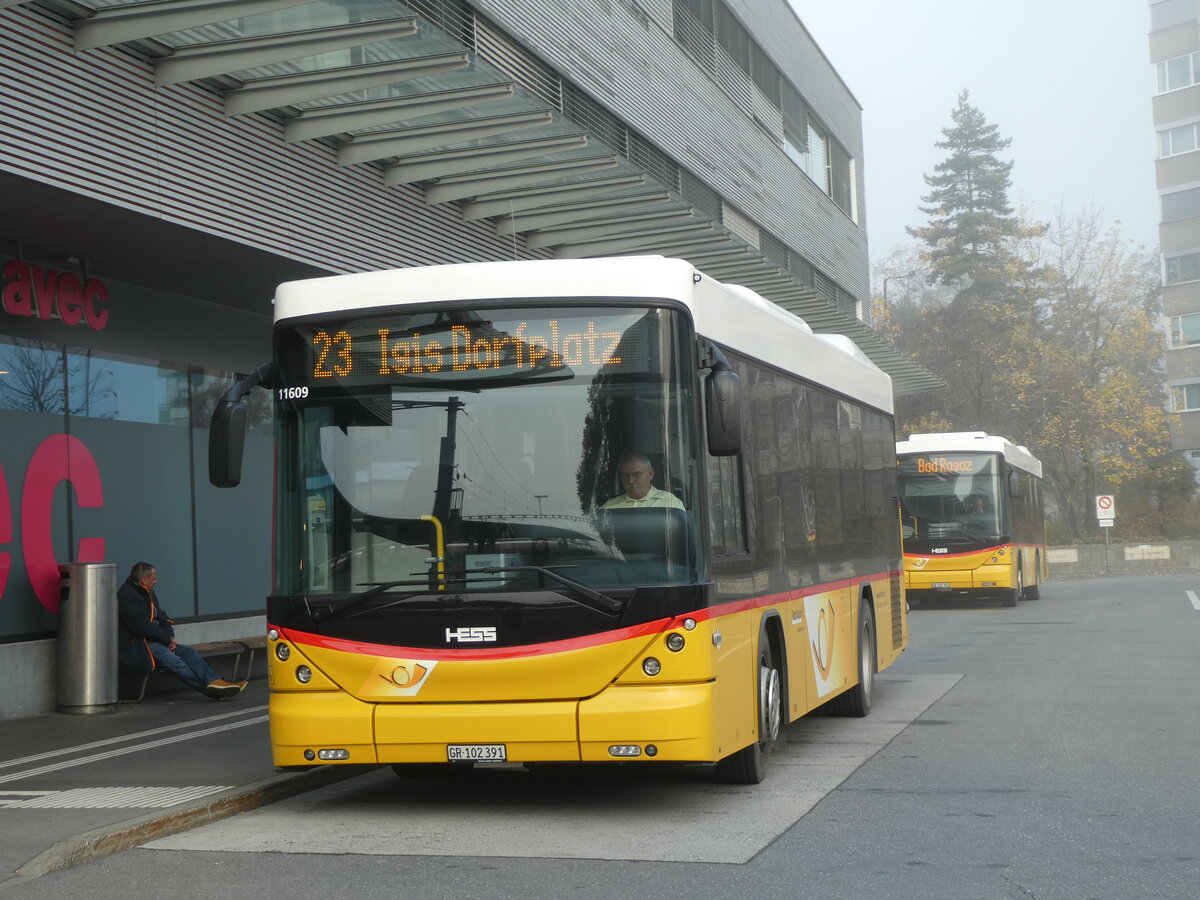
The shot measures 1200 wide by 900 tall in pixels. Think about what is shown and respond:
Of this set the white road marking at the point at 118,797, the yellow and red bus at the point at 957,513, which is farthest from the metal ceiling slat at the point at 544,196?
the yellow and red bus at the point at 957,513

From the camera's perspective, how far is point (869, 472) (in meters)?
13.6

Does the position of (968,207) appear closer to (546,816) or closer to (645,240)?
(645,240)

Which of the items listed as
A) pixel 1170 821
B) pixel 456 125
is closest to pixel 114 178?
pixel 456 125

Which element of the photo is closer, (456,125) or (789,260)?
(456,125)

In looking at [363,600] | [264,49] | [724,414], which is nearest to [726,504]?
[724,414]

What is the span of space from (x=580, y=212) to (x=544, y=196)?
45.1 inches

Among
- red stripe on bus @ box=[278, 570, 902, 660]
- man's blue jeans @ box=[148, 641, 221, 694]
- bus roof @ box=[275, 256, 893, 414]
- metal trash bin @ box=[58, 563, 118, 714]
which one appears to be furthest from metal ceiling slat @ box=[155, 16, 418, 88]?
red stripe on bus @ box=[278, 570, 902, 660]

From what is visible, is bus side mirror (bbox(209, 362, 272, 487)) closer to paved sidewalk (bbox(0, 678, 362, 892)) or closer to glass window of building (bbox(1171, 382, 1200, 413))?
paved sidewalk (bbox(0, 678, 362, 892))

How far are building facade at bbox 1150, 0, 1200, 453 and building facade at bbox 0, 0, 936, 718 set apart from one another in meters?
58.2

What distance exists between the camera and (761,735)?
9047 millimetres

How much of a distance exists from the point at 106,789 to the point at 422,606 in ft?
8.42

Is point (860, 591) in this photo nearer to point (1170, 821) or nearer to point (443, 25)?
point (1170, 821)

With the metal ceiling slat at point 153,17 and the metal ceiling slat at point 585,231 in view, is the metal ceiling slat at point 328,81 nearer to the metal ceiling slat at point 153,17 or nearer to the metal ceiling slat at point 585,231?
the metal ceiling slat at point 153,17

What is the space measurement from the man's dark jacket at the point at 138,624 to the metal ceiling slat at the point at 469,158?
499 cm
